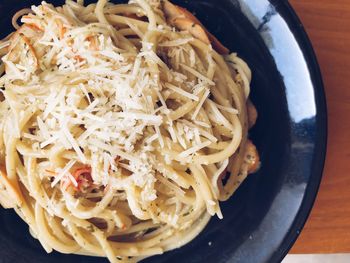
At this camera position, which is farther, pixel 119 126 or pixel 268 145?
pixel 268 145

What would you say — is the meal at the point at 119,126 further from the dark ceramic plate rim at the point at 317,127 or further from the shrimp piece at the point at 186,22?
the dark ceramic plate rim at the point at 317,127

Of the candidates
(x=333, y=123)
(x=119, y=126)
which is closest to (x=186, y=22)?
(x=119, y=126)

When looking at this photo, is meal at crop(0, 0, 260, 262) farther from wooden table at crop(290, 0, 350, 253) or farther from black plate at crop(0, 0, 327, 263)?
wooden table at crop(290, 0, 350, 253)

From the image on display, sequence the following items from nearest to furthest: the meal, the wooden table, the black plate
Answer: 1. the meal
2. the black plate
3. the wooden table

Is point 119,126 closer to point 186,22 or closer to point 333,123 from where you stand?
point 186,22

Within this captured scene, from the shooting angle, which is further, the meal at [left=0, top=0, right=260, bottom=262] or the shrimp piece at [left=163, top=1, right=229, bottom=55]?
the shrimp piece at [left=163, top=1, right=229, bottom=55]

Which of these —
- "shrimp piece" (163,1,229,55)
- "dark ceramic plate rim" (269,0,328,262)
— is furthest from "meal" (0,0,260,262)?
"dark ceramic plate rim" (269,0,328,262)

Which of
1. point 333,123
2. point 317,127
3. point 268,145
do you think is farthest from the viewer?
point 333,123

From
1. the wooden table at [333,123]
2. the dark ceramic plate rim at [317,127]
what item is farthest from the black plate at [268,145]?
the wooden table at [333,123]
